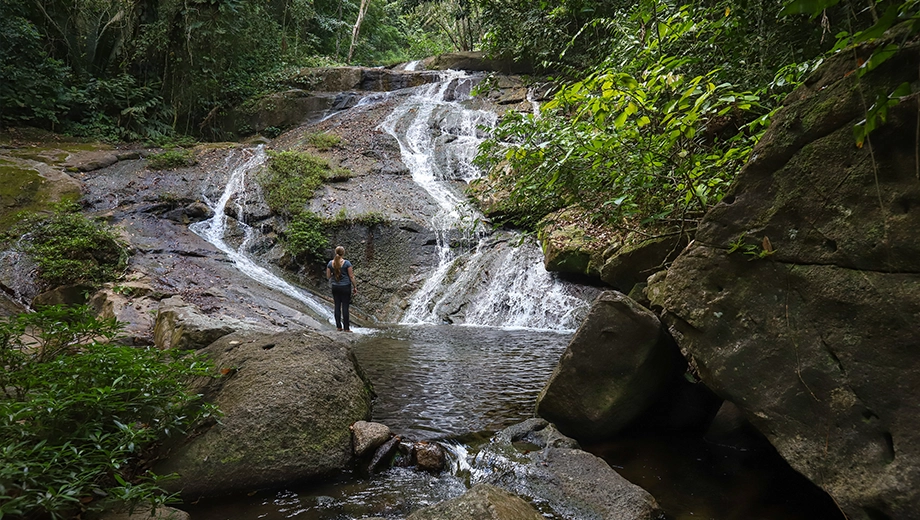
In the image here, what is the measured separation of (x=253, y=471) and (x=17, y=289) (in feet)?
26.9

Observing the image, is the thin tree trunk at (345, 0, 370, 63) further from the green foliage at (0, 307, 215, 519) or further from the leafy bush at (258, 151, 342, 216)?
the green foliage at (0, 307, 215, 519)

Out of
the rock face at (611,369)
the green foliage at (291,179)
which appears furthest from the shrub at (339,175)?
the rock face at (611,369)

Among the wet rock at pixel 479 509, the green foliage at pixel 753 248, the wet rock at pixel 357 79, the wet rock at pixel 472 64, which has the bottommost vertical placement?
the wet rock at pixel 479 509

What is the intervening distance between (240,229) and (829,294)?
520 inches

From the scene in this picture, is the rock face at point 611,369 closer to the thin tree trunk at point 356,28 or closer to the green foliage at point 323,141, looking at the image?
the green foliage at point 323,141

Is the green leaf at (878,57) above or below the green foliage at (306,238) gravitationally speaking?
A: above

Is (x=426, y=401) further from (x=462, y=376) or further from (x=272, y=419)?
(x=272, y=419)

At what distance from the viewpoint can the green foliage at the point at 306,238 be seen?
1220cm

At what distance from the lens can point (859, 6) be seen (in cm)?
391

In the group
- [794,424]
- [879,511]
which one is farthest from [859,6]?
[879,511]

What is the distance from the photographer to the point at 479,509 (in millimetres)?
2592

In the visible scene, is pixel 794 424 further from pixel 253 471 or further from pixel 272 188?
pixel 272 188

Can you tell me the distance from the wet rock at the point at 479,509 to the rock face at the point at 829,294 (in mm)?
1555

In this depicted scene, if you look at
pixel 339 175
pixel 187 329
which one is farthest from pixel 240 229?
pixel 187 329
